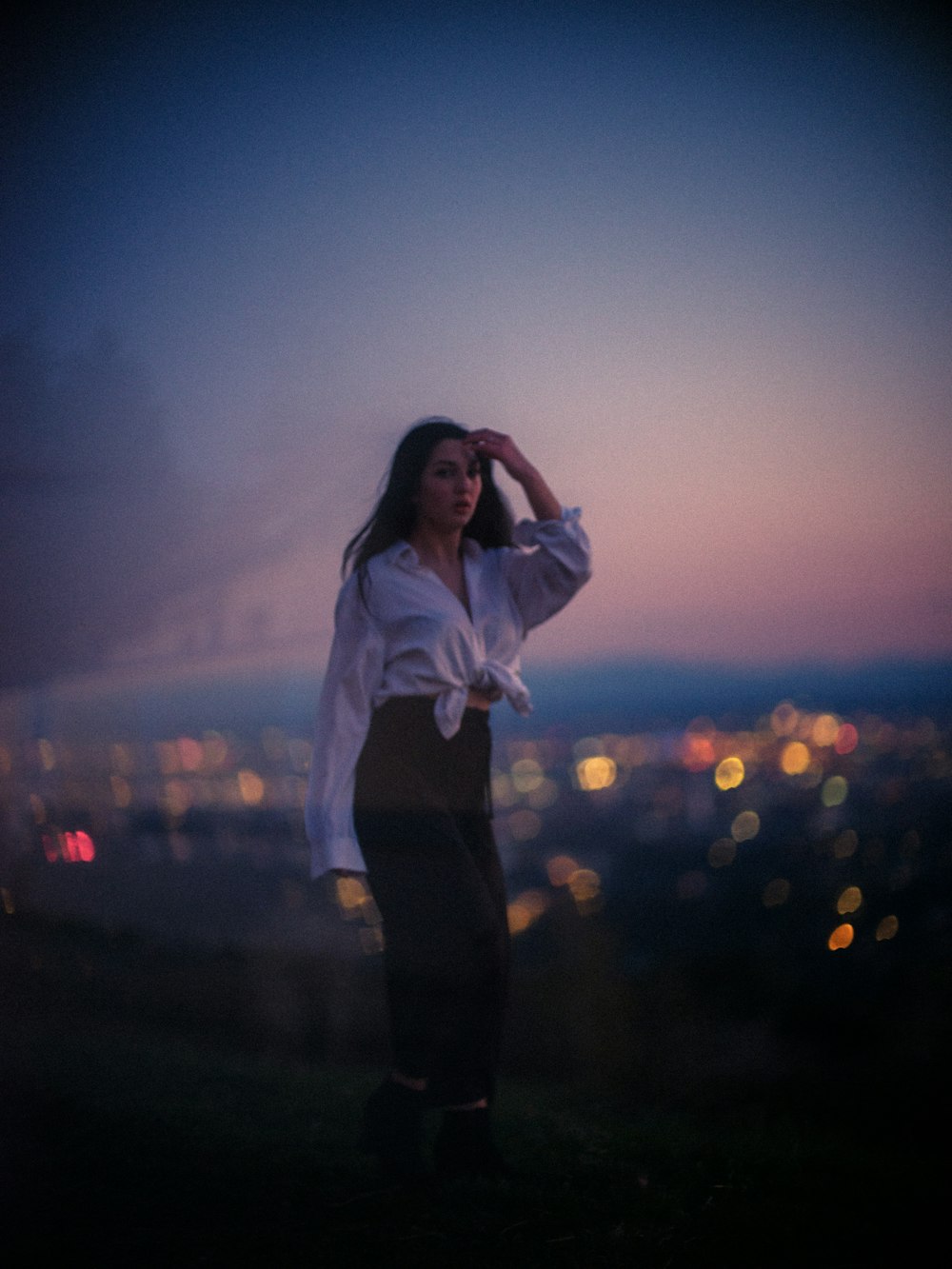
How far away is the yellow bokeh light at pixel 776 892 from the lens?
6910mm

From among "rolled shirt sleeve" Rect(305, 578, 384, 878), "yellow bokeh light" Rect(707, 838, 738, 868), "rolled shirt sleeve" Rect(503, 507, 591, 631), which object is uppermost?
"rolled shirt sleeve" Rect(503, 507, 591, 631)

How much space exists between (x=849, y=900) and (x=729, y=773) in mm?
2158

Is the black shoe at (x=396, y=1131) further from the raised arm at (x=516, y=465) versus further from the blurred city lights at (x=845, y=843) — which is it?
the blurred city lights at (x=845, y=843)

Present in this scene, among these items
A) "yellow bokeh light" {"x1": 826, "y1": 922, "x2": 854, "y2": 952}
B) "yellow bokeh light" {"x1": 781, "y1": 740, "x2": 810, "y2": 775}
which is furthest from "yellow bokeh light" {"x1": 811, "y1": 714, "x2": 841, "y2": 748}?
"yellow bokeh light" {"x1": 826, "y1": 922, "x2": 854, "y2": 952}

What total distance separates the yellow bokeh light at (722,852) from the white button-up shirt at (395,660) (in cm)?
564

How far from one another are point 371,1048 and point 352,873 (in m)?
2.36

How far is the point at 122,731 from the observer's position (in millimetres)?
4012

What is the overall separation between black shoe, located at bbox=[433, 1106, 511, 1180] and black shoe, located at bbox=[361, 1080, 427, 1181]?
61 millimetres

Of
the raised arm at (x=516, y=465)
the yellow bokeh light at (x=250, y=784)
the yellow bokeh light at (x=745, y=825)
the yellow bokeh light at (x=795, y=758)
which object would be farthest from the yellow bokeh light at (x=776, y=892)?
the raised arm at (x=516, y=465)

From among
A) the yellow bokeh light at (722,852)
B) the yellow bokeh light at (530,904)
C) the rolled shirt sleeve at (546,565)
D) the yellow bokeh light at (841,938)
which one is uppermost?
the rolled shirt sleeve at (546,565)

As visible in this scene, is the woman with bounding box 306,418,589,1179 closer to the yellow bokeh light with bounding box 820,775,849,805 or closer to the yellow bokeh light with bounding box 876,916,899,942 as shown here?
the yellow bokeh light with bounding box 876,916,899,942

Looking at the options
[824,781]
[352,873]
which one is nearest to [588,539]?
[352,873]

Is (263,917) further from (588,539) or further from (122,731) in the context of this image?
(588,539)

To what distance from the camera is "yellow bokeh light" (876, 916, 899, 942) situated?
5.21m
